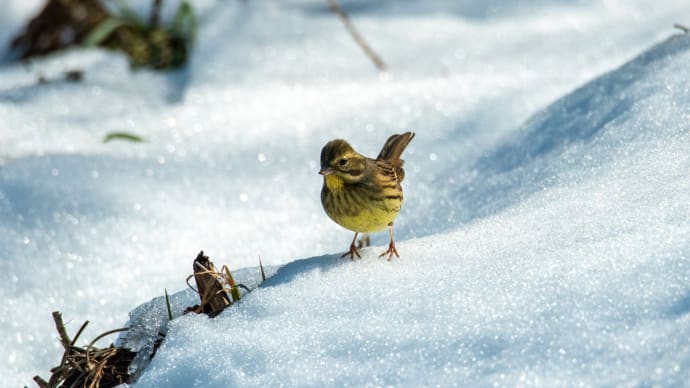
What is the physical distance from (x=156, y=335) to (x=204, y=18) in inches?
204

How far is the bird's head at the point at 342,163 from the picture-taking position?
3.78 m

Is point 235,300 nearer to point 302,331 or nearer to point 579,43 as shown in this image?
point 302,331

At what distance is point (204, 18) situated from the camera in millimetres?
8203

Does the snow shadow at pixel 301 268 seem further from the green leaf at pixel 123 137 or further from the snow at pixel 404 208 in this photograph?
the green leaf at pixel 123 137

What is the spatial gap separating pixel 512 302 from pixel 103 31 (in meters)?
6.03

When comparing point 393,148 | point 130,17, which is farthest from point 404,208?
point 130,17

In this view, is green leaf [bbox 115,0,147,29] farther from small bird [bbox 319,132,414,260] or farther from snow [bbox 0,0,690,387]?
small bird [bbox 319,132,414,260]

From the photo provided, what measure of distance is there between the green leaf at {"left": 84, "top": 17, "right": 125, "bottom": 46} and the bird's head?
4.85 m

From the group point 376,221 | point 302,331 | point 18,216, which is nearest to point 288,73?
point 18,216

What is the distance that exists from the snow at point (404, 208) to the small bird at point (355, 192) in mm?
150

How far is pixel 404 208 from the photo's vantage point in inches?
199

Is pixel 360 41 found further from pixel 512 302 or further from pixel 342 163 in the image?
pixel 512 302

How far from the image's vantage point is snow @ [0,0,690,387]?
293 centimetres

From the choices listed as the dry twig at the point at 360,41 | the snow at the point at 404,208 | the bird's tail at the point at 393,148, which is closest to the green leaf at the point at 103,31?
the snow at the point at 404,208
